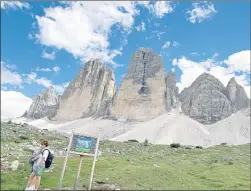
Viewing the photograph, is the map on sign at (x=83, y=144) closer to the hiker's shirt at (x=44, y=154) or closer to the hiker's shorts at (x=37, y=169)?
the hiker's shirt at (x=44, y=154)

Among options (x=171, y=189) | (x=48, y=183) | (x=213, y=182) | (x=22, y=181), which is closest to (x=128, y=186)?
(x=171, y=189)

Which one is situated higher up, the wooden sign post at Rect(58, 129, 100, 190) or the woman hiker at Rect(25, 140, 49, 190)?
the wooden sign post at Rect(58, 129, 100, 190)

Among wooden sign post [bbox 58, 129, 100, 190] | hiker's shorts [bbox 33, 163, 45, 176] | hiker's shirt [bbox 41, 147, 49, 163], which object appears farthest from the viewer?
wooden sign post [bbox 58, 129, 100, 190]

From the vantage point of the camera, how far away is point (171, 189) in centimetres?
2458

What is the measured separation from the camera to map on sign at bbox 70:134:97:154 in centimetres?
2241

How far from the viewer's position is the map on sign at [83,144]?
73.5ft

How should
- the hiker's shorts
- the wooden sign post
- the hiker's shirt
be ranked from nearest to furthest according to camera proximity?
Result: the hiker's shorts
the hiker's shirt
the wooden sign post

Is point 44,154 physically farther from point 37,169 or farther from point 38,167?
point 37,169

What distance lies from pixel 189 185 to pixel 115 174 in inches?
224

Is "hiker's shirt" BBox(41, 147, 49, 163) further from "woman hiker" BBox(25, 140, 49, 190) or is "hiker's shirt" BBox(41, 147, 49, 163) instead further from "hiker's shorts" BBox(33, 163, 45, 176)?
"hiker's shorts" BBox(33, 163, 45, 176)

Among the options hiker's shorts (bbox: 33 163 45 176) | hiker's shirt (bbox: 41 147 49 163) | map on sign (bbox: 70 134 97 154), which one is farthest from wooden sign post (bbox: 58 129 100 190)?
hiker's shorts (bbox: 33 163 45 176)

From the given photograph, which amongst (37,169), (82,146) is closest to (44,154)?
(37,169)

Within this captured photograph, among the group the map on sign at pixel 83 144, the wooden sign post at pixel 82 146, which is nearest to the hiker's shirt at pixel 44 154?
the wooden sign post at pixel 82 146

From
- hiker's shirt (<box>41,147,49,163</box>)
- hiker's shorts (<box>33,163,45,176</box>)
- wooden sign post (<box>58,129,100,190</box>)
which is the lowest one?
hiker's shorts (<box>33,163,45,176</box>)
